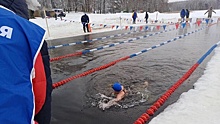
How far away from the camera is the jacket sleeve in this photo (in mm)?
1176

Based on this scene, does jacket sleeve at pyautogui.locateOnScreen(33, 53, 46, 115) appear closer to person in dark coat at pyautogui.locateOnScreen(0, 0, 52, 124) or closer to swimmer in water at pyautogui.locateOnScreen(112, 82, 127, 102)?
person in dark coat at pyautogui.locateOnScreen(0, 0, 52, 124)

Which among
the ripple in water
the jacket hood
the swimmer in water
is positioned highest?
the jacket hood

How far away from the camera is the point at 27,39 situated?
108cm

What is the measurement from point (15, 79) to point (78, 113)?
296 cm

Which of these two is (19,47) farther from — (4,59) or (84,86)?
(84,86)

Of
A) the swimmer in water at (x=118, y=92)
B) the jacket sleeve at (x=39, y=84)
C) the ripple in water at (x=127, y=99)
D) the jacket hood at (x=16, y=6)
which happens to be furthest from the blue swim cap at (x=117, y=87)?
the jacket hood at (x=16, y=6)

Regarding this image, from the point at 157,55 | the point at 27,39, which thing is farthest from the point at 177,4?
the point at 27,39

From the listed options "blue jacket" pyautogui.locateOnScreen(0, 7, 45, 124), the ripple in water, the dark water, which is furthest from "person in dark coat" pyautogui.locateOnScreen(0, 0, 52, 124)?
the ripple in water

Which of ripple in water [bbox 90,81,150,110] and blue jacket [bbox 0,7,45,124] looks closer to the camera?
blue jacket [bbox 0,7,45,124]

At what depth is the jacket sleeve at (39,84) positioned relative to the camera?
46.3 inches

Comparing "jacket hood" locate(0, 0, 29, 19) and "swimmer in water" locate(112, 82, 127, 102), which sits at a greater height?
"jacket hood" locate(0, 0, 29, 19)

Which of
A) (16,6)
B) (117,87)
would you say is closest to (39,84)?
(16,6)

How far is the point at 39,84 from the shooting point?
1.21 m

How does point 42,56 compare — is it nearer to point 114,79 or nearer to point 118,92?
point 118,92
